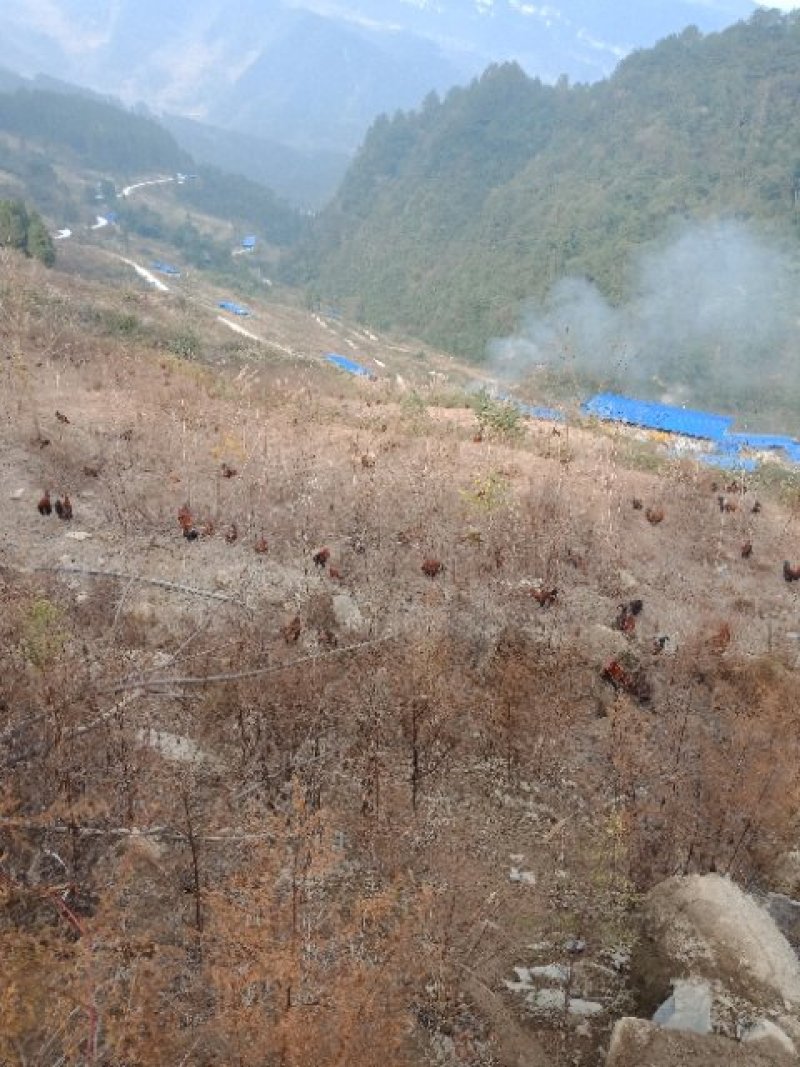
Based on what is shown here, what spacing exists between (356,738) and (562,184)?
72.8 m

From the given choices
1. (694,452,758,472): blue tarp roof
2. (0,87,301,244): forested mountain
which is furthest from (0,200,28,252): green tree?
(0,87,301,244): forested mountain

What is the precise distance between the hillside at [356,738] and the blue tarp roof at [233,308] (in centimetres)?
4347

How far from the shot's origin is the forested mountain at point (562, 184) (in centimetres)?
5781

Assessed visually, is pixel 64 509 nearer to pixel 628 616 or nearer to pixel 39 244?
pixel 628 616

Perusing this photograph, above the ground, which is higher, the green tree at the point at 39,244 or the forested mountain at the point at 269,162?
the forested mountain at the point at 269,162

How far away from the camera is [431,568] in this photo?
6.56 metres

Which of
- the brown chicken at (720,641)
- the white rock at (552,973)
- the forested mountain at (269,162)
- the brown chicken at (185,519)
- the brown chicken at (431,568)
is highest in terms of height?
the forested mountain at (269,162)

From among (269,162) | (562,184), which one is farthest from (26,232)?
(269,162)

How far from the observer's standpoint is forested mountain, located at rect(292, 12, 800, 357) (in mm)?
57812

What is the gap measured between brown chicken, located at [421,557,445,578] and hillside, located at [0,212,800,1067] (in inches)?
0.9

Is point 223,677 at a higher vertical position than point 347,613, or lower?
higher

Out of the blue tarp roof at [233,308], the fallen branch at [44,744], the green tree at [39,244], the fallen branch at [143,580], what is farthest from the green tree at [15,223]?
the fallen branch at [44,744]

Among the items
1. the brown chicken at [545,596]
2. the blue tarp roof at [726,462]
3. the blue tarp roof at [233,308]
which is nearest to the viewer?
the brown chicken at [545,596]

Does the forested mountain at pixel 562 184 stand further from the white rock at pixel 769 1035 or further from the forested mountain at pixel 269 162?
the forested mountain at pixel 269 162
